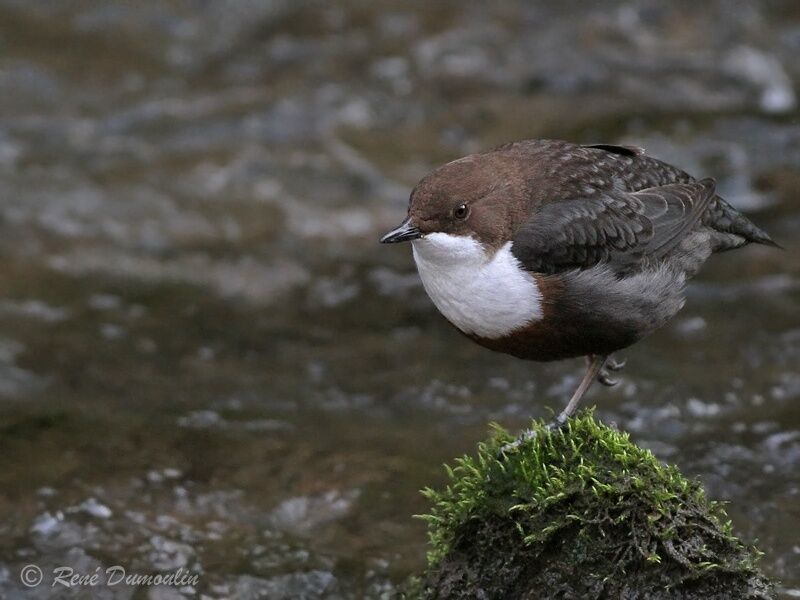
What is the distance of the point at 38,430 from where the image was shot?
6.32 meters

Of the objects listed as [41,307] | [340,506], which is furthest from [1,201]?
[340,506]

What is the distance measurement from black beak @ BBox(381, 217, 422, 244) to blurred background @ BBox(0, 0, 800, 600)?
1.63m

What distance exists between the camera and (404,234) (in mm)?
4469

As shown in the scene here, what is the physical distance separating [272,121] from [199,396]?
164 inches

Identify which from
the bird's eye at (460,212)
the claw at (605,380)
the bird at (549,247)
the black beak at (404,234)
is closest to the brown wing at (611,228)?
the bird at (549,247)

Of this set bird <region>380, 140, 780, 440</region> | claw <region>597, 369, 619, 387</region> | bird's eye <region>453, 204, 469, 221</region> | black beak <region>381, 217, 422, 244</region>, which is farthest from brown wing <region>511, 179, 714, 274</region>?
claw <region>597, 369, 619, 387</region>

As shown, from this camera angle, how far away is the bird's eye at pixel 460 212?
15.0 ft

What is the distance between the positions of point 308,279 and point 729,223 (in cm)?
375

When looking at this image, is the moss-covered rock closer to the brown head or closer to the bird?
the bird

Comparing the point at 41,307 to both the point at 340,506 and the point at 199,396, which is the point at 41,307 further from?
the point at 340,506

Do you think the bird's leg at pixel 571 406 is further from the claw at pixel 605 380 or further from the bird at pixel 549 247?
the claw at pixel 605 380

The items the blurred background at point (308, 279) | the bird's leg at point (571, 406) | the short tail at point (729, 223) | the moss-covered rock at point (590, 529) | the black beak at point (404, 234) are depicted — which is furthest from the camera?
the blurred background at point (308, 279)

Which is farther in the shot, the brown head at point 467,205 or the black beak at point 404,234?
the brown head at point 467,205

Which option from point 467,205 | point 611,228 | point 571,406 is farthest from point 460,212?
point 571,406
